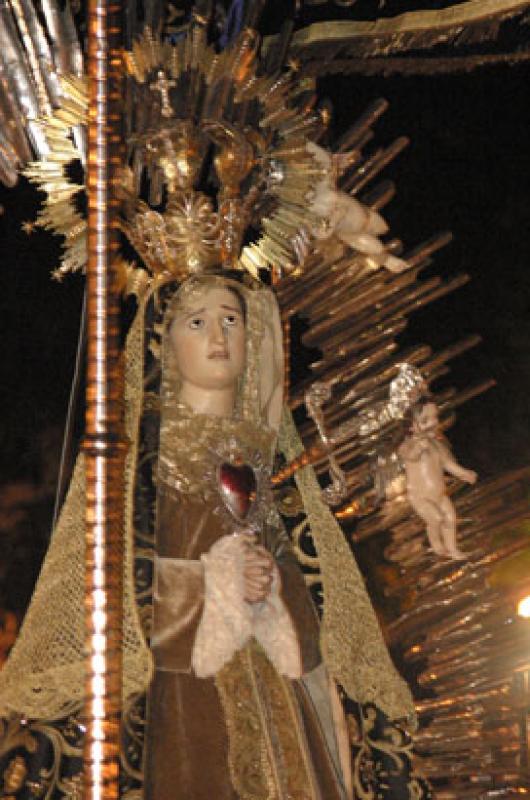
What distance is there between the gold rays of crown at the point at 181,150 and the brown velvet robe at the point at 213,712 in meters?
0.69

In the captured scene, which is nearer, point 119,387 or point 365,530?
point 119,387

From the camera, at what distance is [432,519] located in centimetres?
508

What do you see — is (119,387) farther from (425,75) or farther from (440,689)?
(425,75)

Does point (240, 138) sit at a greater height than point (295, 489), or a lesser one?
greater

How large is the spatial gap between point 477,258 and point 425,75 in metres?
0.56

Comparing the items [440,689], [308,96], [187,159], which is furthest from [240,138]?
[440,689]

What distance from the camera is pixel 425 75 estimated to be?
18.6 feet

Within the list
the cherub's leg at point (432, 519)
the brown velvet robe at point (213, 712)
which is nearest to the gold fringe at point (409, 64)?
the cherub's leg at point (432, 519)

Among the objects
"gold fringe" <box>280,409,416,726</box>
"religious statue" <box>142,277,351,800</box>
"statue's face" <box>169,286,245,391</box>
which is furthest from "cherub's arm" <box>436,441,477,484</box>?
"statue's face" <box>169,286,245,391</box>

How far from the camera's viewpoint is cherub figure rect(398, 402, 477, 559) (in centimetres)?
505

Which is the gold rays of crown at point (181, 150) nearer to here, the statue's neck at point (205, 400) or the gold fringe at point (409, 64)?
the statue's neck at point (205, 400)

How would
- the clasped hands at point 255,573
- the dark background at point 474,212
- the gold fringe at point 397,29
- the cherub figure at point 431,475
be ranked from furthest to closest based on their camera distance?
the dark background at point 474,212 → the gold fringe at point 397,29 → the cherub figure at point 431,475 → the clasped hands at point 255,573

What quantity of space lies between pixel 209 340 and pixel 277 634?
2.38 feet

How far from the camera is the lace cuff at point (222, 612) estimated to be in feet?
14.4
